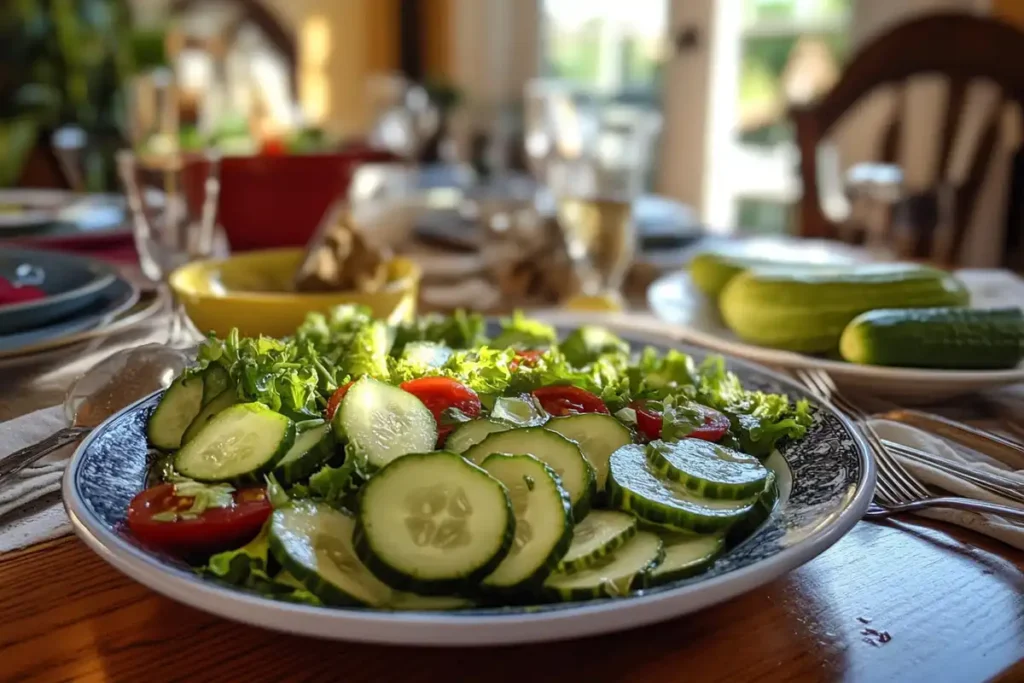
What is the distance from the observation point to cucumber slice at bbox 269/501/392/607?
16.8 inches

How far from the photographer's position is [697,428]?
595 millimetres

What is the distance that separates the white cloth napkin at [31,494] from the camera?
22.8 inches

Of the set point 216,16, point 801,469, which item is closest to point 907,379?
point 801,469

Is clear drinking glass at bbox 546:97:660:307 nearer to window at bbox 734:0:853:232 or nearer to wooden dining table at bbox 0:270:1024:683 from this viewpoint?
wooden dining table at bbox 0:270:1024:683

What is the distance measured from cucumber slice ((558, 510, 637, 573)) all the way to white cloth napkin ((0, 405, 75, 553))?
33 cm

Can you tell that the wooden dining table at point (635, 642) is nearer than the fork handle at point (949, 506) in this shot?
Yes

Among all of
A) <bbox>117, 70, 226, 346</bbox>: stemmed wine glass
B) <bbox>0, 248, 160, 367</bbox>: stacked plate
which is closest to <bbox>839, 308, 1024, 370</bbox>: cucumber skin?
<bbox>0, 248, 160, 367</bbox>: stacked plate

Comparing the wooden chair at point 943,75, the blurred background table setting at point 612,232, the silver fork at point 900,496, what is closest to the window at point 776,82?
the blurred background table setting at point 612,232

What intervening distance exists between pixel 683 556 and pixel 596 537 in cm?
4

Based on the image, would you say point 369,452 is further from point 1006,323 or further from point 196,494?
point 1006,323

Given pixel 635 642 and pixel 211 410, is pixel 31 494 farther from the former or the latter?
pixel 635 642

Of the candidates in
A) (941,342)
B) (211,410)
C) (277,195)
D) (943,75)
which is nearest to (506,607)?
(211,410)

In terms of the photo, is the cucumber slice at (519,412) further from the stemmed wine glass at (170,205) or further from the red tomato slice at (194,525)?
the stemmed wine glass at (170,205)

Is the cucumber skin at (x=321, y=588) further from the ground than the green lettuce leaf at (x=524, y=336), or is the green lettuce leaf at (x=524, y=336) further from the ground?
the green lettuce leaf at (x=524, y=336)
